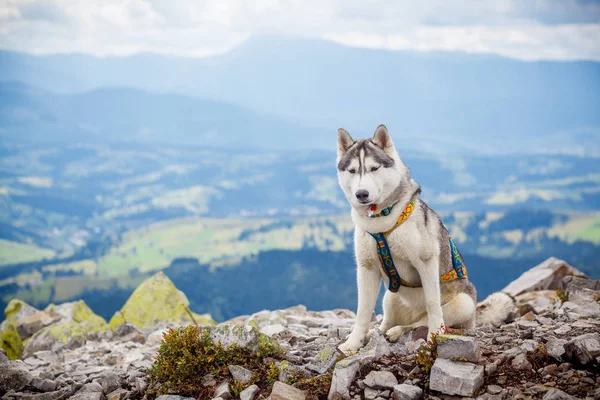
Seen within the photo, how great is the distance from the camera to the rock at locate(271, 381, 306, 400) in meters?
7.85

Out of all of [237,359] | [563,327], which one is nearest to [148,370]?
[237,359]

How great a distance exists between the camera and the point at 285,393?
26.0ft

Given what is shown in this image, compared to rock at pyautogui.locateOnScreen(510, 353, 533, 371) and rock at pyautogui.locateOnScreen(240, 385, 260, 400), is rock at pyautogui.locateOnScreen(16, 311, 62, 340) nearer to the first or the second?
rock at pyautogui.locateOnScreen(240, 385, 260, 400)

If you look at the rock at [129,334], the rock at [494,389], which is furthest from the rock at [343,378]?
the rock at [129,334]

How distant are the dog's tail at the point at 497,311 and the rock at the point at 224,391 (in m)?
5.51

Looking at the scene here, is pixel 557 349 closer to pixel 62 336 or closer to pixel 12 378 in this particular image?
pixel 12 378

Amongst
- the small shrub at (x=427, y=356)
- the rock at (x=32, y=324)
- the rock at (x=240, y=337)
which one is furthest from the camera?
the rock at (x=32, y=324)

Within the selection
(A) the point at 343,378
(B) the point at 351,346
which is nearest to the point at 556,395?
(A) the point at 343,378

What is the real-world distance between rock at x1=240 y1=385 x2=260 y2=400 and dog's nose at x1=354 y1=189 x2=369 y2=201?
338 cm

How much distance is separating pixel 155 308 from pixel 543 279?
1455 cm

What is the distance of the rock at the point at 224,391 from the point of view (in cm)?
826

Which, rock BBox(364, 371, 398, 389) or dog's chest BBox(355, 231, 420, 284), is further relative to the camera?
dog's chest BBox(355, 231, 420, 284)

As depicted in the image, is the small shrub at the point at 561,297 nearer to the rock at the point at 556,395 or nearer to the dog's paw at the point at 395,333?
the dog's paw at the point at 395,333

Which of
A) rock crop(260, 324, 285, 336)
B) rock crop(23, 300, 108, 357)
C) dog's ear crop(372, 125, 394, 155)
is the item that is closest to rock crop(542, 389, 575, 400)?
dog's ear crop(372, 125, 394, 155)
